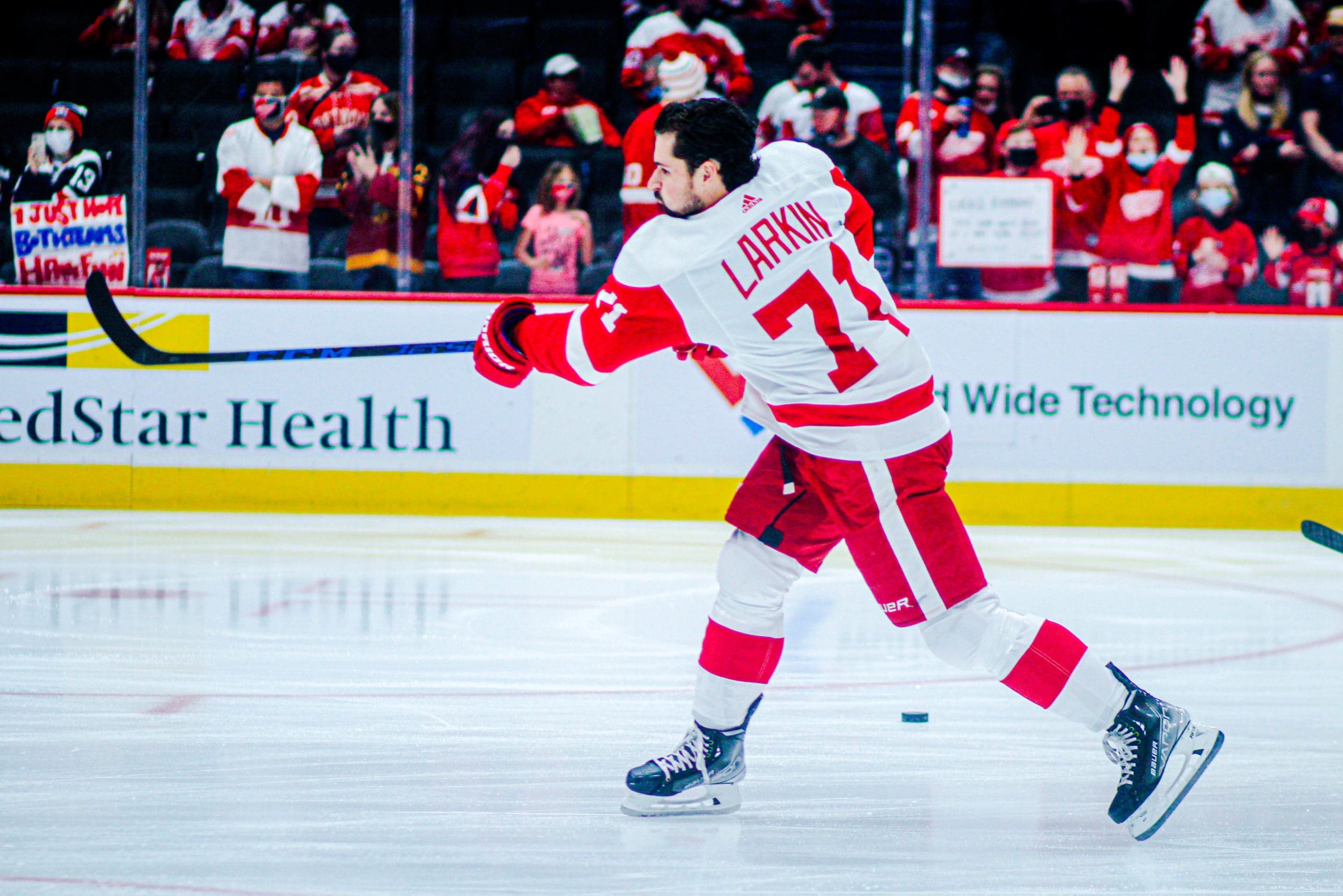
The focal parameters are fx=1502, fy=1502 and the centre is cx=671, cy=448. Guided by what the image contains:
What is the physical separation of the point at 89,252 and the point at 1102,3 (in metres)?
4.71

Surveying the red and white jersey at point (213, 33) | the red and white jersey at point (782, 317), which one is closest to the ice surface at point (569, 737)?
the red and white jersey at point (782, 317)

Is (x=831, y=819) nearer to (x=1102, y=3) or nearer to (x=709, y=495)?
(x=709, y=495)

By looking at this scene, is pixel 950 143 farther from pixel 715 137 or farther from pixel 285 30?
pixel 715 137

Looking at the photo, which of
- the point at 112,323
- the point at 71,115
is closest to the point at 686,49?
the point at 71,115

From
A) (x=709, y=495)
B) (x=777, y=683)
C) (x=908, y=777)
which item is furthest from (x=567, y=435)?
(x=908, y=777)

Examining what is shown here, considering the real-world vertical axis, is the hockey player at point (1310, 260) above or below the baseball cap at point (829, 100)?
below

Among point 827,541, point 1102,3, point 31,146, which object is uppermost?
point 1102,3

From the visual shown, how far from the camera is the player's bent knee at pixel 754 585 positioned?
7.48 ft

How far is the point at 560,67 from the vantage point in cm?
689

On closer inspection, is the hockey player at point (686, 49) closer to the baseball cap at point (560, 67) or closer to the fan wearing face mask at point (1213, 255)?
the baseball cap at point (560, 67)

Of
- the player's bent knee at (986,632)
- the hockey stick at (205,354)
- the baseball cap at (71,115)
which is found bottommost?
the player's bent knee at (986,632)

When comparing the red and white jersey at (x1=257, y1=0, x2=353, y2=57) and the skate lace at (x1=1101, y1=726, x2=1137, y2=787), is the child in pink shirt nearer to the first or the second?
the red and white jersey at (x1=257, y1=0, x2=353, y2=57)

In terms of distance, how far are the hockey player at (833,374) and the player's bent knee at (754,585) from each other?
11cm

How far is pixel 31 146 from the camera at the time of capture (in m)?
6.27
